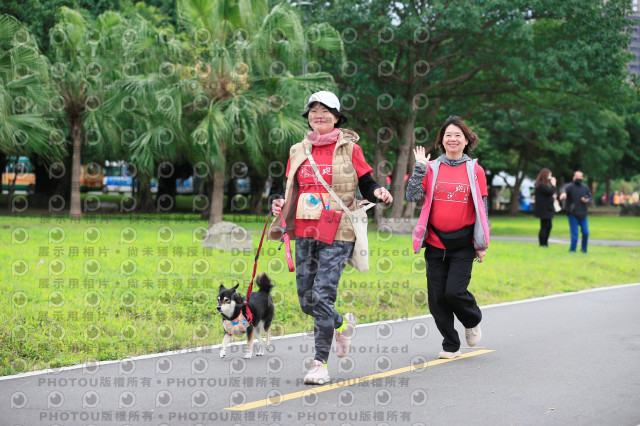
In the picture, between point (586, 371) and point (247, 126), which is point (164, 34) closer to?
point (247, 126)

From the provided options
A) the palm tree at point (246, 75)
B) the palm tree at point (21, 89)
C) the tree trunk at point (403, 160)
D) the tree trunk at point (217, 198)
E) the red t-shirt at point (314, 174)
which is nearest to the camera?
the red t-shirt at point (314, 174)

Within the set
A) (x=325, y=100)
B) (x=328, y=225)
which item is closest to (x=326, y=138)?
(x=325, y=100)

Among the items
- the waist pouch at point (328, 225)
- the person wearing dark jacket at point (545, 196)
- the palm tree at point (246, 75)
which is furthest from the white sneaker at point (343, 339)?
the palm tree at point (246, 75)

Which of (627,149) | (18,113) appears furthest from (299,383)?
(627,149)

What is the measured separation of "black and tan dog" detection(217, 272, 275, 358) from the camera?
6832mm

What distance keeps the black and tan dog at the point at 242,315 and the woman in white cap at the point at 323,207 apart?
2.58 ft

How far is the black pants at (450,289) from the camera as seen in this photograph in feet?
22.7

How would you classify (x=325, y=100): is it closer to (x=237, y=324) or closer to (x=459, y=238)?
(x=459, y=238)

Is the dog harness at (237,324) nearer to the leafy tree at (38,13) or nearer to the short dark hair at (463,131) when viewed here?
the short dark hair at (463,131)

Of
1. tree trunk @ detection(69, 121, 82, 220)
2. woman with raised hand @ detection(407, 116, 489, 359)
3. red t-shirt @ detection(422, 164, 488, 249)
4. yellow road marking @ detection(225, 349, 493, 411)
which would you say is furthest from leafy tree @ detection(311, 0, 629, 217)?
yellow road marking @ detection(225, 349, 493, 411)

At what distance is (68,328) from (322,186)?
3.16m

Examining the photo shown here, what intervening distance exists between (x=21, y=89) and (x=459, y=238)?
1405 cm

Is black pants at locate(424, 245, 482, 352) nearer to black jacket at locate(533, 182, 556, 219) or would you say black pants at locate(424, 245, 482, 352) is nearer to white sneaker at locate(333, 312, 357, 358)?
white sneaker at locate(333, 312, 357, 358)

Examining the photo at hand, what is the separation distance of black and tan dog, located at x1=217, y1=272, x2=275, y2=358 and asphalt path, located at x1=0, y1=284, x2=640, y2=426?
175mm
